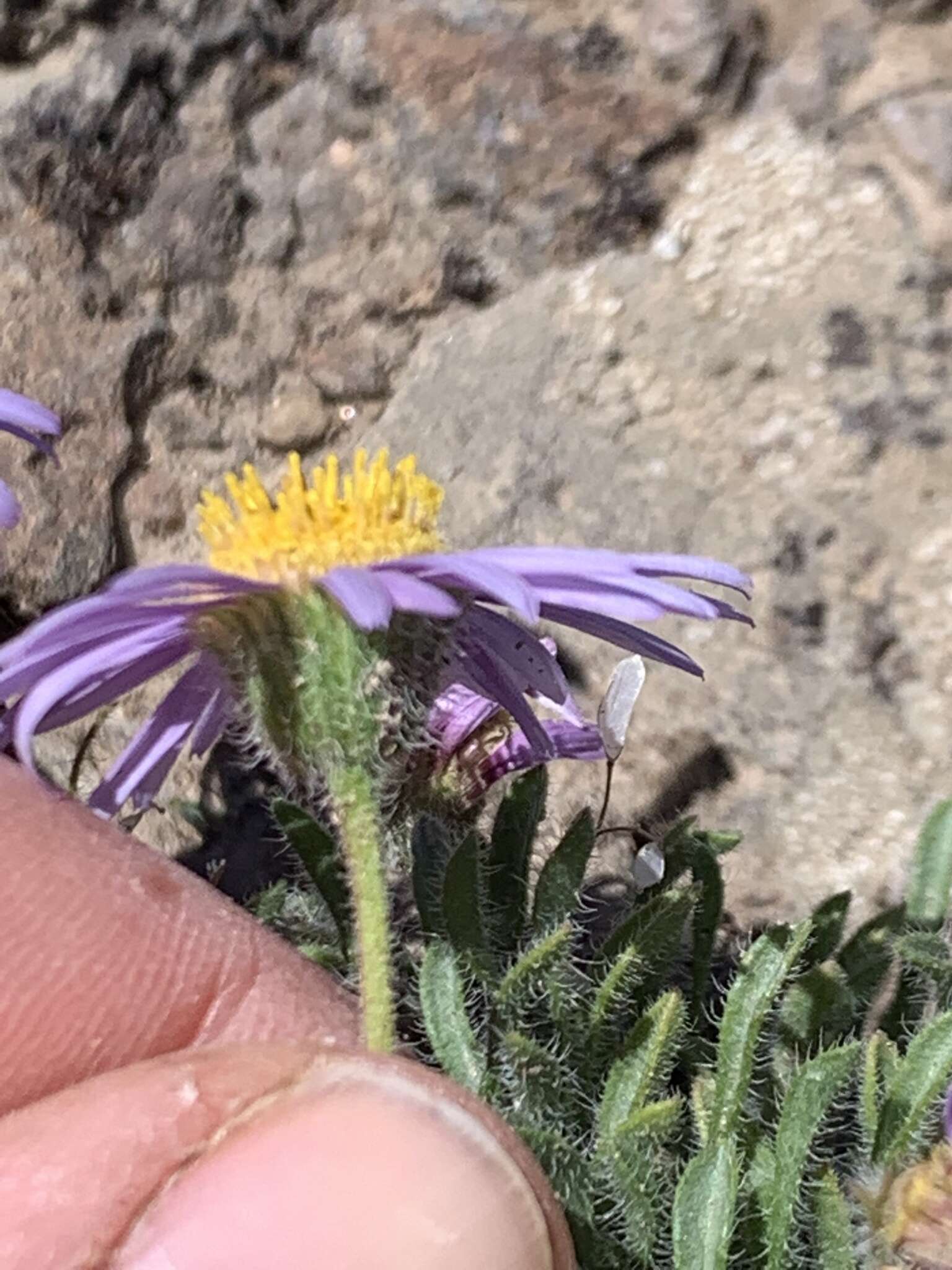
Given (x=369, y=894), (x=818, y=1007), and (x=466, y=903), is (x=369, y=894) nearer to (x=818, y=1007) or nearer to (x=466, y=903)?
(x=466, y=903)

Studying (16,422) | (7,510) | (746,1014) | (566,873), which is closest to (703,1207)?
(746,1014)

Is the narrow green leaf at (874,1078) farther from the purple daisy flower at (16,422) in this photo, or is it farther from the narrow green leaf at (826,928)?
the purple daisy flower at (16,422)

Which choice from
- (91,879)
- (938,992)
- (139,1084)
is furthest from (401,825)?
(938,992)

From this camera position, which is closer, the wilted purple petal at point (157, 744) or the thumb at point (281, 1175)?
the thumb at point (281, 1175)

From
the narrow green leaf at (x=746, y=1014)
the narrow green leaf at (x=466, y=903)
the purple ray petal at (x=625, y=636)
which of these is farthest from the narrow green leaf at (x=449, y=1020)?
the purple ray petal at (x=625, y=636)

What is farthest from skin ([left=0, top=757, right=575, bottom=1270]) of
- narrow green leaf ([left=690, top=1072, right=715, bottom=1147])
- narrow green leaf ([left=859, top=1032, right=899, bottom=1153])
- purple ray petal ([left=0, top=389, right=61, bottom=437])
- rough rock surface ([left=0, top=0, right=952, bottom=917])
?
rough rock surface ([left=0, top=0, right=952, bottom=917])

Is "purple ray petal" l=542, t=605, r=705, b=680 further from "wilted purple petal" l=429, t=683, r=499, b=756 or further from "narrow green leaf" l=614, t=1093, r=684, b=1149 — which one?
"narrow green leaf" l=614, t=1093, r=684, b=1149
